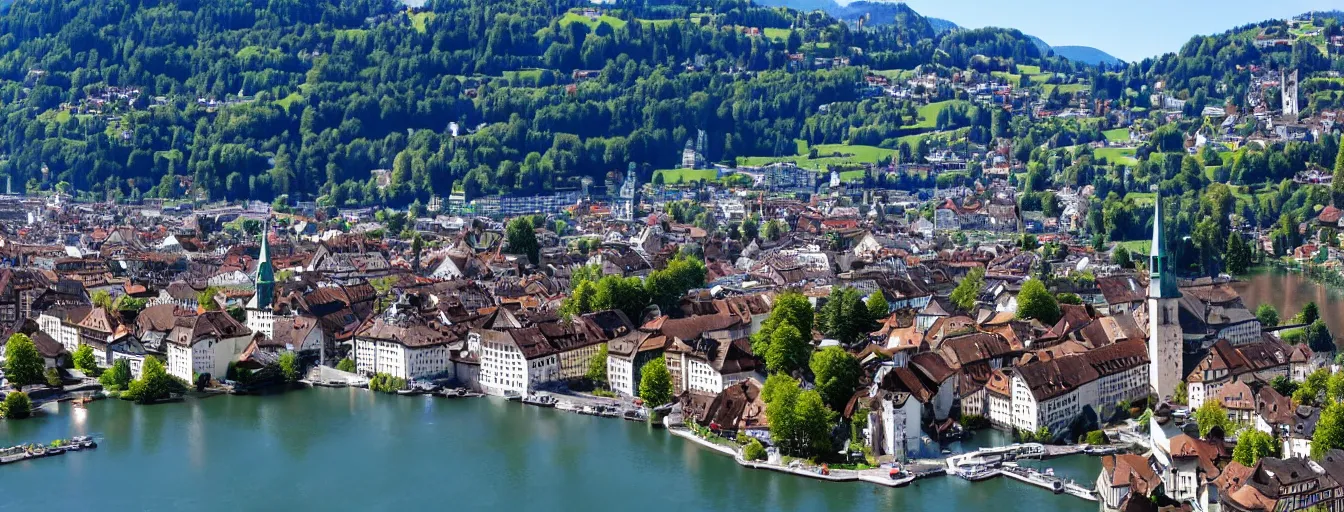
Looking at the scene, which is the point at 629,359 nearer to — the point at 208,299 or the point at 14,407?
the point at 14,407

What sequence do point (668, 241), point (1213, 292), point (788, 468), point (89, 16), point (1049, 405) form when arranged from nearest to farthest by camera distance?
point (788, 468)
point (1049, 405)
point (1213, 292)
point (668, 241)
point (89, 16)

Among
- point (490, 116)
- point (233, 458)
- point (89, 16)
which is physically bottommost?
point (233, 458)

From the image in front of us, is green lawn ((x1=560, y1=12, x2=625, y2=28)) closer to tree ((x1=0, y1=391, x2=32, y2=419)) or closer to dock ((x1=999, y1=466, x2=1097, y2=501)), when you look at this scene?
tree ((x1=0, y1=391, x2=32, y2=419))

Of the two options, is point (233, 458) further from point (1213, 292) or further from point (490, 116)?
point (490, 116)

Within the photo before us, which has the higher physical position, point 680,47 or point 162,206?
point 680,47

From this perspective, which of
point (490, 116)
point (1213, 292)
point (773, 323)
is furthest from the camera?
point (490, 116)

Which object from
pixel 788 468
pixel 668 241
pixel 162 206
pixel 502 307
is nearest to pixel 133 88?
pixel 162 206

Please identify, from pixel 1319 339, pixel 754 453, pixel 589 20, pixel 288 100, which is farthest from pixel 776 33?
pixel 754 453
